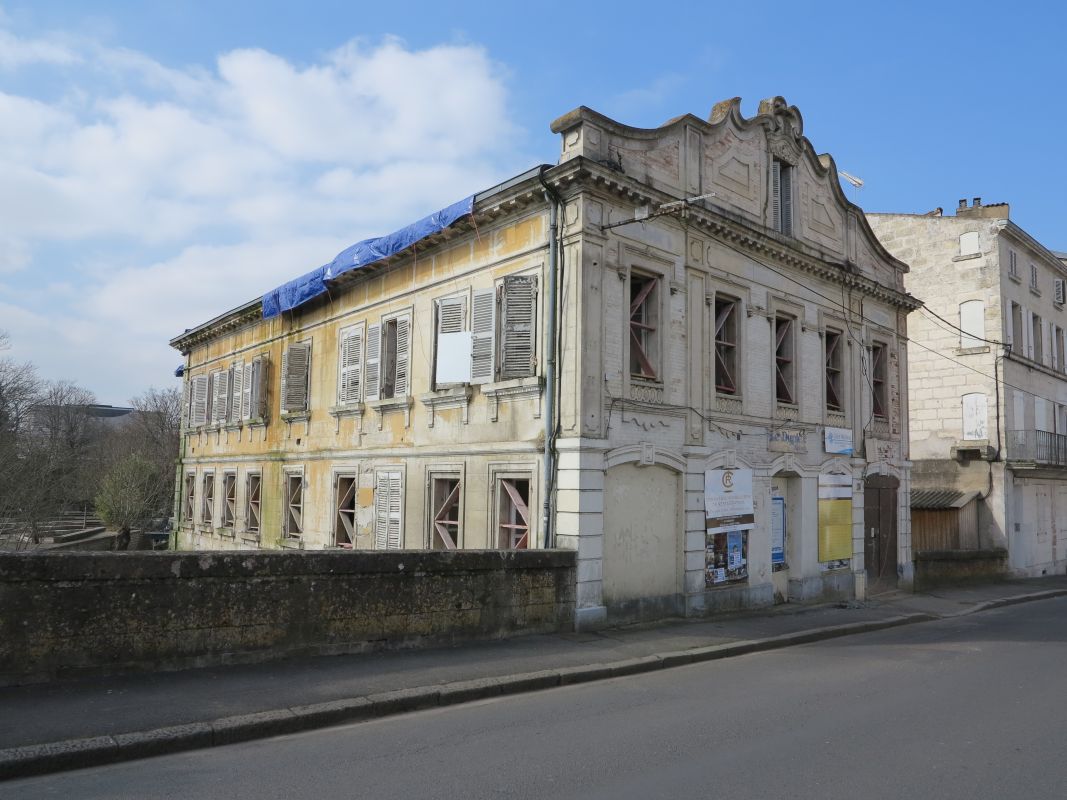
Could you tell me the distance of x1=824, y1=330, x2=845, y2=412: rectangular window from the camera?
1809 centimetres

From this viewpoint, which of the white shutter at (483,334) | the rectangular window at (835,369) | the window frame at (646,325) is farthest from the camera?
the rectangular window at (835,369)

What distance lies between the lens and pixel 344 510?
59.9 feet

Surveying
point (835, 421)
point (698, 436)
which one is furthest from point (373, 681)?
point (835, 421)

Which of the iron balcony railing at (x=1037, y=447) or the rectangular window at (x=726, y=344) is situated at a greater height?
the rectangular window at (x=726, y=344)

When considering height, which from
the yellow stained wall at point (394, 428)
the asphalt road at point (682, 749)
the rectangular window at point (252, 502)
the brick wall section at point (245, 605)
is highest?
the yellow stained wall at point (394, 428)

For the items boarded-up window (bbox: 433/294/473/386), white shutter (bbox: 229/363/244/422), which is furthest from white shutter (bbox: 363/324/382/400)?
white shutter (bbox: 229/363/244/422)

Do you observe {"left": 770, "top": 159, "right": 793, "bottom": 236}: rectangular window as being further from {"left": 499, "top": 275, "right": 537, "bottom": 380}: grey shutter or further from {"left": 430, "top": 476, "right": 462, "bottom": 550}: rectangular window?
{"left": 430, "top": 476, "right": 462, "bottom": 550}: rectangular window

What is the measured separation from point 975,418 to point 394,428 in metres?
19.2

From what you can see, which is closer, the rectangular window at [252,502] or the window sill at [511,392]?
the window sill at [511,392]

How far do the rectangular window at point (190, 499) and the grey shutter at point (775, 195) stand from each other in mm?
19902

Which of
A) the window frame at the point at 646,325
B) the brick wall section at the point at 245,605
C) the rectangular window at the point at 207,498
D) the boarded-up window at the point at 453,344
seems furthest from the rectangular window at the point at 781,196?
the rectangular window at the point at 207,498

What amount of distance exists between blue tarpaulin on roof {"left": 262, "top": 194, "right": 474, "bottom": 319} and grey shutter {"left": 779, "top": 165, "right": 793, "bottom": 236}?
6.79m

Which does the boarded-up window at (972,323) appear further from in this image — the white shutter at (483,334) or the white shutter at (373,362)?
the white shutter at (373,362)

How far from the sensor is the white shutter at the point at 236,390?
23.3 metres
